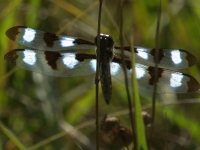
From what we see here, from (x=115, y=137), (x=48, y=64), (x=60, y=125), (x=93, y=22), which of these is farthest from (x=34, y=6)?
(x=115, y=137)

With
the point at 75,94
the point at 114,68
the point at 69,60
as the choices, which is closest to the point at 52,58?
the point at 69,60

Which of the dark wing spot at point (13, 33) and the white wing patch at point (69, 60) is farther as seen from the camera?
the white wing patch at point (69, 60)

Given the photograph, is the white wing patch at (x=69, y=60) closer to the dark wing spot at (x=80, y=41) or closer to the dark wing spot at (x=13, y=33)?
the dark wing spot at (x=80, y=41)

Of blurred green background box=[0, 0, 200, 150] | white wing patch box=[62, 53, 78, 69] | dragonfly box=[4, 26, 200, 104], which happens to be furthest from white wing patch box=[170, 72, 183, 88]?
blurred green background box=[0, 0, 200, 150]

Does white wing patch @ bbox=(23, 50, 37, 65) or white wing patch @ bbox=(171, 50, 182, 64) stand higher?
white wing patch @ bbox=(171, 50, 182, 64)

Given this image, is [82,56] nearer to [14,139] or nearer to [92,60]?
[92,60]

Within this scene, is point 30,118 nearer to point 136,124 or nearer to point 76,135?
point 76,135

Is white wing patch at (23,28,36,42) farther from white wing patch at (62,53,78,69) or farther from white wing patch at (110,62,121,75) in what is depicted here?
white wing patch at (110,62,121,75)


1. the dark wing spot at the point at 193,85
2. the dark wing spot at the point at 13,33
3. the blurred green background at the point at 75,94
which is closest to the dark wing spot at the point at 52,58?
the dark wing spot at the point at 13,33
